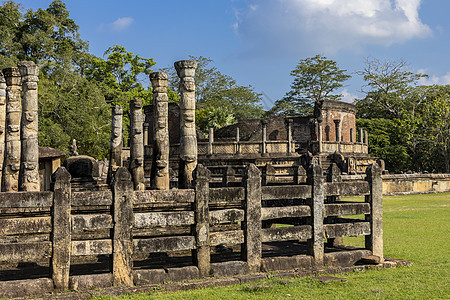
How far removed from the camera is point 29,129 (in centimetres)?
1598

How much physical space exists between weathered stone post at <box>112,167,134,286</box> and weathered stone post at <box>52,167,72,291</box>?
1.93 feet

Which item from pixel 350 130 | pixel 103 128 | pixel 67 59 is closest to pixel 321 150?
pixel 350 130

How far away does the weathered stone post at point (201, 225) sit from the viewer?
7227 millimetres

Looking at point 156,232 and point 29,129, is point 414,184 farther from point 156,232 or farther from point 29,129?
point 156,232

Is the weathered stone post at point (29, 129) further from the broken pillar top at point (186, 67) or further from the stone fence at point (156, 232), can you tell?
the stone fence at point (156, 232)

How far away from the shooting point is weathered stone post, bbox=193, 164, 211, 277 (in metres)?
7.23

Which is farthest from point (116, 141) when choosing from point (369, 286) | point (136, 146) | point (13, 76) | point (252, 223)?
point (369, 286)

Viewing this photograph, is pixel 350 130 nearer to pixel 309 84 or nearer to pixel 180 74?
pixel 309 84

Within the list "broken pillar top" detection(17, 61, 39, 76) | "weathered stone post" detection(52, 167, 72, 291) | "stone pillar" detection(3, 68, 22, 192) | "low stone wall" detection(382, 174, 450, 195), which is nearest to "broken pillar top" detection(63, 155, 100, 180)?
"stone pillar" detection(3, 68, 22, 192)

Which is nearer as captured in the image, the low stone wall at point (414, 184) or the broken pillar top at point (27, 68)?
the broken pillar top at point (27, 68)

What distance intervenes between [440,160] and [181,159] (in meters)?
37.2

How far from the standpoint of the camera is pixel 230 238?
24.7ft

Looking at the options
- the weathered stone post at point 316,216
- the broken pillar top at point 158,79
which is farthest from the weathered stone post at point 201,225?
the broken pillar top at point 158,79

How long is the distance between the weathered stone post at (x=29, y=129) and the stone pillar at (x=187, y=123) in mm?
4555
